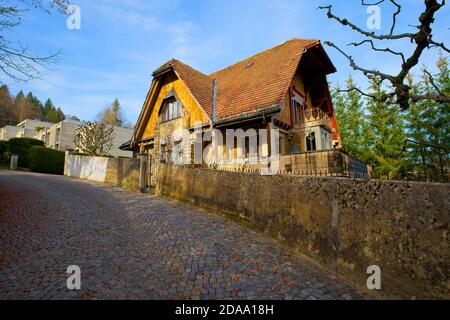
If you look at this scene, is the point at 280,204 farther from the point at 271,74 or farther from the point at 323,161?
the point at 271,74

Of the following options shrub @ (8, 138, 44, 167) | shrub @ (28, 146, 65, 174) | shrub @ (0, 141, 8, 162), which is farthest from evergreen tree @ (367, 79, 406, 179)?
shrub @ (0, 141, 8, 162)

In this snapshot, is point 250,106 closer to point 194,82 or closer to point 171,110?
point 194,82

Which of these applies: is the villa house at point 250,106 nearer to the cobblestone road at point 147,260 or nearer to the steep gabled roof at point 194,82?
Result: the steep gabled roof at point 194,82

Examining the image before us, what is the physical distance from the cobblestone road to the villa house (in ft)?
16.4

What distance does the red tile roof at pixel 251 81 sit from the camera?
467 inches

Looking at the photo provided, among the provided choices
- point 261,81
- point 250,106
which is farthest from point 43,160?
point 261,81

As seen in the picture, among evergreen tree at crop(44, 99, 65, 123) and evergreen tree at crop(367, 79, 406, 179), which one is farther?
evergreen tree at crop(44, 99, 65, 123)

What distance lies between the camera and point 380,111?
2350cm

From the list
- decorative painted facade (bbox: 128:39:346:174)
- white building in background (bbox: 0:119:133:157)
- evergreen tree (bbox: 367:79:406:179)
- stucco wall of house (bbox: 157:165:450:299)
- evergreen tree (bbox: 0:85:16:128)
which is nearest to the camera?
stucco wall of house (bbox: 157:165:450:299)

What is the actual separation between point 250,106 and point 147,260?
9323 millimetres

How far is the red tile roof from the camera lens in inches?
467

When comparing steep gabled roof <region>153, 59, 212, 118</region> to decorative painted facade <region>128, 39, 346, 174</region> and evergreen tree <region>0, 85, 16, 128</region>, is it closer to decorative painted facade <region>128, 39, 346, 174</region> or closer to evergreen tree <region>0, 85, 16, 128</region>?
decorative painted facade <region>128, 39, 346, 174</region>

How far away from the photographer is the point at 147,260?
4223 millimetres
